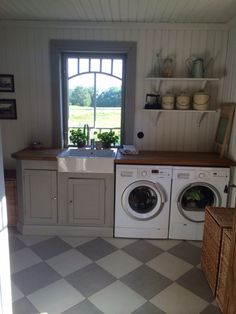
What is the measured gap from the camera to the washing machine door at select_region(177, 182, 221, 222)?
282cm

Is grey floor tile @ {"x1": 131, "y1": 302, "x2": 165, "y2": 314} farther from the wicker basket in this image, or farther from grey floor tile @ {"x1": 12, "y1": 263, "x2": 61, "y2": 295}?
grey floor tile @ {"x1": 12, "y1": 263, "x2": 61, "y2": 295}

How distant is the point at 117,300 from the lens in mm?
2037

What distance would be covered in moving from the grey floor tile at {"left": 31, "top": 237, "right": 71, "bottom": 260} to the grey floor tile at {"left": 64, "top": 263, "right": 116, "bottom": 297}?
0.41 meters

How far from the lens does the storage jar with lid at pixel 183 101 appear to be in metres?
3.09

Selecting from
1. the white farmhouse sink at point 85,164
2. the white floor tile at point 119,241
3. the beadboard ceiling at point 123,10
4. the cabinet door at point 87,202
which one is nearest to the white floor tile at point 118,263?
the white floor tile at point 119,241

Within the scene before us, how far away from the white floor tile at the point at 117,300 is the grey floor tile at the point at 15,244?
1100 mm

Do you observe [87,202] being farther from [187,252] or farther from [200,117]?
[200,117]

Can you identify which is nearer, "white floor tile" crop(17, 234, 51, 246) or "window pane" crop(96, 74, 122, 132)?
"white floor tile" crop(17, 234, 51, 246)

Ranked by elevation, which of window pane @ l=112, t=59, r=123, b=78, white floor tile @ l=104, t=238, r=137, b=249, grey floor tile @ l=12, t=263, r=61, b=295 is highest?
window pane @ l=112, t=59, r=123, b=78

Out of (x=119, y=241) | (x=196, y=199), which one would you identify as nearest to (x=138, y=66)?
(x=196, y=199)

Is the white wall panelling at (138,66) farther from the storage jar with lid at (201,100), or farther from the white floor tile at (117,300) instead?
the white floor tile at (117,300)

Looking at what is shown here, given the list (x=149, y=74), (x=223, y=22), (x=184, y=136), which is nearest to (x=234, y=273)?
(x=184, y=136)

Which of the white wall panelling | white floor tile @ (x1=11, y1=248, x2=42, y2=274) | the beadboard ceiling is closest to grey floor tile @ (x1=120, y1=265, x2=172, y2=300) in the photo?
white floor tile @ (x1=11, y1=248, x2=42, y2=274)

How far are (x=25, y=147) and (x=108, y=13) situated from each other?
194 cm
